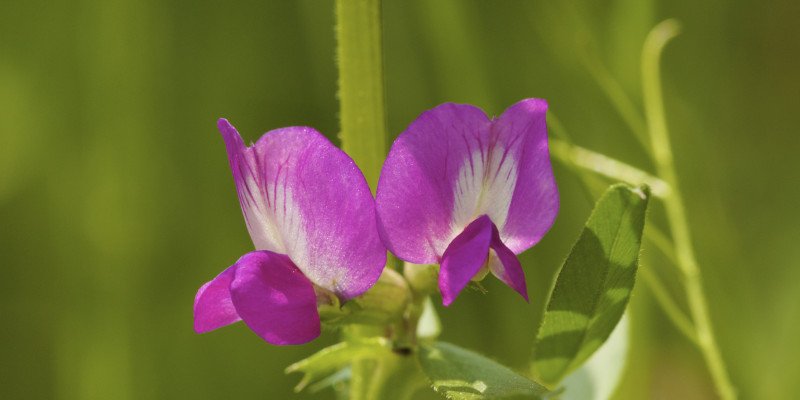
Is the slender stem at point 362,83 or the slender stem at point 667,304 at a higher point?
the slender stem at point 362,83

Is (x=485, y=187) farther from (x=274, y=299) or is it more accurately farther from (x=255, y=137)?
(x=255, y=137)

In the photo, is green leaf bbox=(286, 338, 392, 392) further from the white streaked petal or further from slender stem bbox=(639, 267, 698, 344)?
slender stem bbox=(639, 267, 698, 344)

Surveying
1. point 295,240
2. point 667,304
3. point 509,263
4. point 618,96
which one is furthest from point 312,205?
point 618,96

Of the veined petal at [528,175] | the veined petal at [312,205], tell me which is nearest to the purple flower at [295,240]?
the veined petal at [312,205]

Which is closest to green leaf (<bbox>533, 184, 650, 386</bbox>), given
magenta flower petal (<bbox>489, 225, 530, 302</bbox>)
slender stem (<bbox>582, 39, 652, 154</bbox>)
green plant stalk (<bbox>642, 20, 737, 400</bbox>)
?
magenta flower petal (<bbox>489, 225, 530, 302</bbox>)

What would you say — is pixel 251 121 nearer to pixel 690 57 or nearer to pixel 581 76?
pixel 581 76

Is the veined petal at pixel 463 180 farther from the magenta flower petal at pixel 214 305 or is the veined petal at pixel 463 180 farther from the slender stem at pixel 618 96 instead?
the slender stem at pixel 618 96
